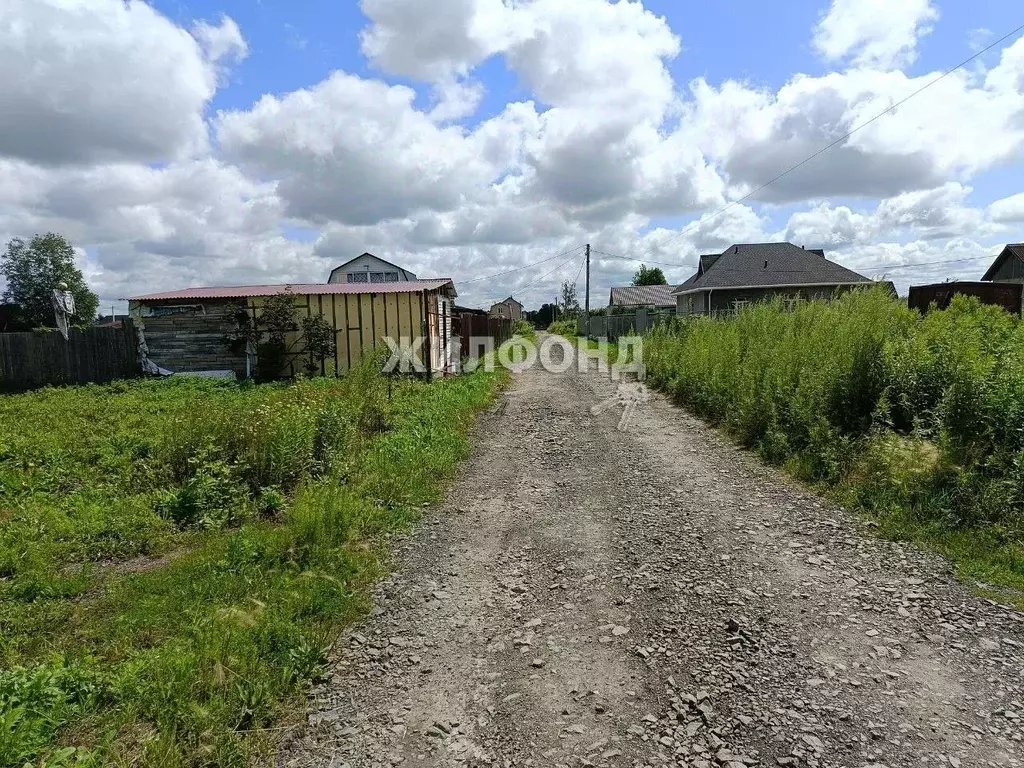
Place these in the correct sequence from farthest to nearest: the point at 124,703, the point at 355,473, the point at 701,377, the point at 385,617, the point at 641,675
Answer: the point at 701,377
the point at 355,473
the point at 385,617
the point at 641,675
the point at 124,703

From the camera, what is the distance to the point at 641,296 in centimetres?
4881

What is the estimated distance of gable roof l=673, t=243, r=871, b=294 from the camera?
2755 cm

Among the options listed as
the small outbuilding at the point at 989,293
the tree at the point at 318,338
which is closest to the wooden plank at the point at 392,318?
the tree at the point at 318,338

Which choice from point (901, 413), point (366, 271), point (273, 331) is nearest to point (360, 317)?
point (273, 331)

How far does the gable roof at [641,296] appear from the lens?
47.2m

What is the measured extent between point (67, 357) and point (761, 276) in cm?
2753

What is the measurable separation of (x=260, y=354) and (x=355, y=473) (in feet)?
30.3

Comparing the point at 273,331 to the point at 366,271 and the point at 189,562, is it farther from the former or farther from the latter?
the point at 366,271

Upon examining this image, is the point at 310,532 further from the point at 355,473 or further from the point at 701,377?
the point at 701,377

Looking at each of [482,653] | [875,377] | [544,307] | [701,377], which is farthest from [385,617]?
[544,307]

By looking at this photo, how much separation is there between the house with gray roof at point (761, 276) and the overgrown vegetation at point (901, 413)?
1892 cm

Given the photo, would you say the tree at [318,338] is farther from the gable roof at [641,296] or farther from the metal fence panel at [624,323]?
the gable roof at [641,296]

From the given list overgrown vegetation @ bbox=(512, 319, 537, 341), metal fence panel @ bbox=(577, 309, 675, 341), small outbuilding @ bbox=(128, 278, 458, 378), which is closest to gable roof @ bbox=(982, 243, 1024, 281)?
metal fence panel @ bbox=(577, 309, 675, 341)

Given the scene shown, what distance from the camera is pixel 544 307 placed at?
75312mm
